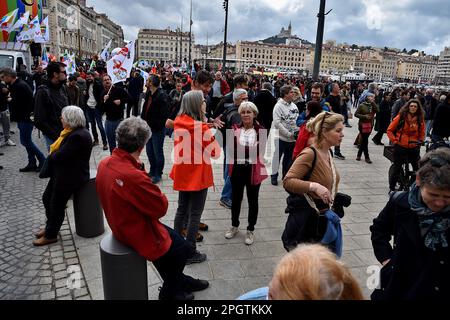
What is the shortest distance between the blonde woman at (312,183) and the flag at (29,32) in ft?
53.7

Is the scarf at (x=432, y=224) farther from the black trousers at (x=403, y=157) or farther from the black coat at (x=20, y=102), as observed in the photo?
the black coat at (x=20, y=102)

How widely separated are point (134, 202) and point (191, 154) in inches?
51.1

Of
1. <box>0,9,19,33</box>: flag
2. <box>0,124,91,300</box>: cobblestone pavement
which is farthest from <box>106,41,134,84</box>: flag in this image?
<box>0,9,19,33</box>: flag

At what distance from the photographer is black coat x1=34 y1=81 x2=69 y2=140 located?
596cm

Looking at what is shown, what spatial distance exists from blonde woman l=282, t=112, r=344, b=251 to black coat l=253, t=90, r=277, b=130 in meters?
3.90

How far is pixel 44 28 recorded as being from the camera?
Result: 19266 millimetres

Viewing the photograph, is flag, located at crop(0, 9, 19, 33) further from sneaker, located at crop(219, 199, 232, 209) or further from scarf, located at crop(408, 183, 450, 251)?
scarf, located at crop(408, 183, 450, 251)

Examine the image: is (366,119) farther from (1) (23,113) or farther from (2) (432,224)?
(1) (23,113)

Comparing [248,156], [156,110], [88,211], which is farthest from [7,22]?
[248,156]

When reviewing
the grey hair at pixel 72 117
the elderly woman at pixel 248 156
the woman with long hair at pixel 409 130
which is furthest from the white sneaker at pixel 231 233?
the woman with long hair at pixel 409 130

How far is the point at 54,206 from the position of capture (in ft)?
13.8

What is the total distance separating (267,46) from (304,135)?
16040 centimetres

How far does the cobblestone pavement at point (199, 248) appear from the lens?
139 inches
